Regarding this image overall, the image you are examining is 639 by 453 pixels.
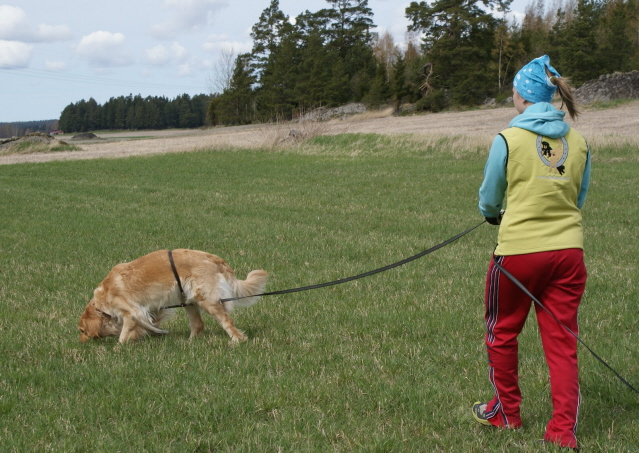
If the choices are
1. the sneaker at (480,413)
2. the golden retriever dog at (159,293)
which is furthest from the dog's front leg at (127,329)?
the sneaker at (480,413)

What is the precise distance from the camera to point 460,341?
5523 millimetres

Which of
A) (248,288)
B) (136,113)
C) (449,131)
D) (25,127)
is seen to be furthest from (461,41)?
(25,127)

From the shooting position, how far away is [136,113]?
121 meters

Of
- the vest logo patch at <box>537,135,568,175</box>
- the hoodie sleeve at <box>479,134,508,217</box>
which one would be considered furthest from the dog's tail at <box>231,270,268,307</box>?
the vest logo patch at <box>537,135,568,175</box>

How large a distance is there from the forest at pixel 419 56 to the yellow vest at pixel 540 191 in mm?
47828

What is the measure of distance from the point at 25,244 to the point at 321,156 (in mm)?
18222

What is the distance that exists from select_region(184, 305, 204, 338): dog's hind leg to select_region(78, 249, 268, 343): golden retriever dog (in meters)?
0.08

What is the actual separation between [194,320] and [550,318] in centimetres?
376

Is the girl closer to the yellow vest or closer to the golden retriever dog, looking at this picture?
the yellow vest

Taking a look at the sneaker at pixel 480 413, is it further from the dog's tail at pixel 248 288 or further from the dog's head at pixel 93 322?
the dog's head at pixel 93 322

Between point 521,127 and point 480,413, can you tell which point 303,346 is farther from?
point 521,127

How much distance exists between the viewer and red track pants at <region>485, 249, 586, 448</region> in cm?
345

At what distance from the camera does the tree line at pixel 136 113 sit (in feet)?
395

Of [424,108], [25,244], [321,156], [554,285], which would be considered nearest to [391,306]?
[554,285]
